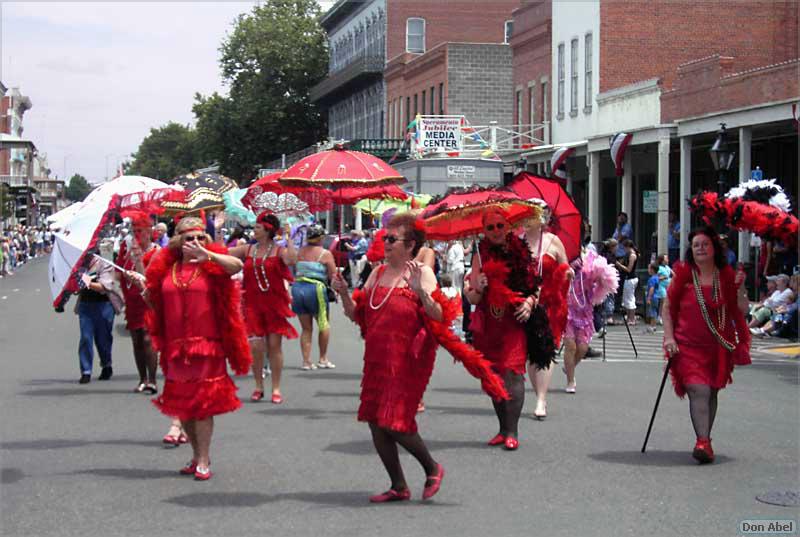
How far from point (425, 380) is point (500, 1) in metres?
59.7

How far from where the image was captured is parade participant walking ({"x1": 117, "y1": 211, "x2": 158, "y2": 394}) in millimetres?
12884

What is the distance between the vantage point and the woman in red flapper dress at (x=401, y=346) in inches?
312

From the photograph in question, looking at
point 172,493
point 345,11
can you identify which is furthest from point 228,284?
point 345,11

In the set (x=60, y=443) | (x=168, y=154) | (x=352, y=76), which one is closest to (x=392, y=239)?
(x=60, y=443)

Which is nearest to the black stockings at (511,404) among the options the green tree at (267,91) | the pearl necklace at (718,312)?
the pearl necklace at (718,312)

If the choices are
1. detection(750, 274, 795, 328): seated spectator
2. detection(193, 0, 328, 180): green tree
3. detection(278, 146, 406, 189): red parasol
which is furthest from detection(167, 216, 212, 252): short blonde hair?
detection(193, 0, 328, 180): green tree

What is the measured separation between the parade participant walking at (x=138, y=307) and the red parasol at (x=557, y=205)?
3528mm

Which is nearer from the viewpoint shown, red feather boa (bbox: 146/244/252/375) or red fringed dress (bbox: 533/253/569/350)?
red feather boa (bbox: 146/244/252/375)

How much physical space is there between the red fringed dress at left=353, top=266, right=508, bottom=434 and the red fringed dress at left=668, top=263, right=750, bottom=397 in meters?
2.36

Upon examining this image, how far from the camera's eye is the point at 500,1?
6600 cm

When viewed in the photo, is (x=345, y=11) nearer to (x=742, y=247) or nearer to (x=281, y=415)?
(x=742, y=247)

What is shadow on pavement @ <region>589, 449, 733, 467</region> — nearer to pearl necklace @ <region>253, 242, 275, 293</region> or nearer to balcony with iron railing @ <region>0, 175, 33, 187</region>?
pearl necklace @ <region>253, 242, 275, 293</region>

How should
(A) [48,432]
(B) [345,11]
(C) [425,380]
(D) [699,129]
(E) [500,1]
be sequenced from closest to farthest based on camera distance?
(C) [425,380] → (A) [48,432] → (D) [699,129] → (E) [500,1] → (B) [345,11]

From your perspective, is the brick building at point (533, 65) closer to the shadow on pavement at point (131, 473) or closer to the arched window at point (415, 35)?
the arched window at point (415, 35)
